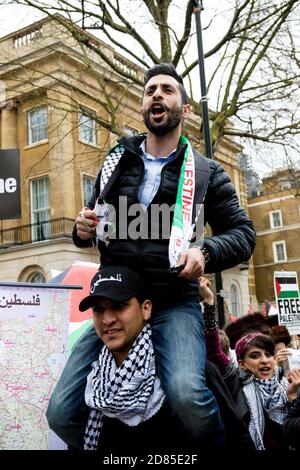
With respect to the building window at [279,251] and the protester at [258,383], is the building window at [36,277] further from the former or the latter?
the building window at [279,251]

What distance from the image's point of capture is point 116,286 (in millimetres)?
2492

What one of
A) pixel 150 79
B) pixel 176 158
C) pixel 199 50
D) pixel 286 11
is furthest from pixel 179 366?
pixel 286 11

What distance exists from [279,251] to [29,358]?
162ft

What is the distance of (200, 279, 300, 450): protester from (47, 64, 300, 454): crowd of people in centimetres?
52

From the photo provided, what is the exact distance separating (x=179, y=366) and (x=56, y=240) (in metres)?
21.2

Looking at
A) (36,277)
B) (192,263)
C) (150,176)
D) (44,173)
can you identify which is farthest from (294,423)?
(44,173)

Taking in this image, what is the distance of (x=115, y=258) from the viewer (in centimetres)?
267

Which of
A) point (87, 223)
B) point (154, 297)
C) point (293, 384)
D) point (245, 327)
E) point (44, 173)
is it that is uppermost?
point (44, 173)

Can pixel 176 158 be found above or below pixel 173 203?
above

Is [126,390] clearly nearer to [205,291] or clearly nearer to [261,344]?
[205,291]

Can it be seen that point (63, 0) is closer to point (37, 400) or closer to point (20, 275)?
point (37, 400)

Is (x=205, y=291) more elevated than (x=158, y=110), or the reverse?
(x=158, y=110)

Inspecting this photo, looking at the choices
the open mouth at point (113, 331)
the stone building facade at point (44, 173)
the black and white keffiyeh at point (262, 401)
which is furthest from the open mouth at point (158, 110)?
the stone building facade at point (44, 173)

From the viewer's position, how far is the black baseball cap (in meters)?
2.47
